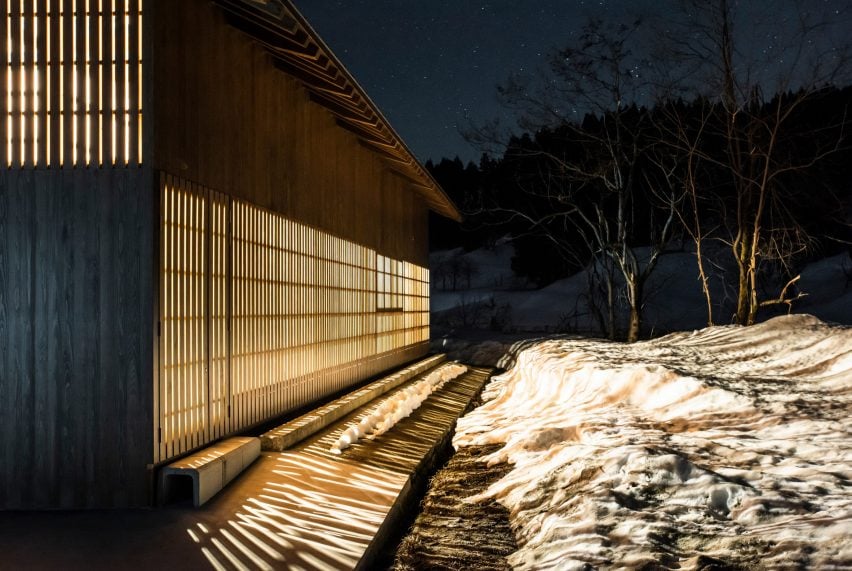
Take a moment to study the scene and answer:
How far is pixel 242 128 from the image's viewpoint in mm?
7625

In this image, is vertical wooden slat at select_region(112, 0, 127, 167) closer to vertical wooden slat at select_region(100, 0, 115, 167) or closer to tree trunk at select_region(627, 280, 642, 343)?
vertical wooden slat at select_region(100, 0, 115, 167)

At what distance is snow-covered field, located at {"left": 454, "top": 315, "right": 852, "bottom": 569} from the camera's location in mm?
4551

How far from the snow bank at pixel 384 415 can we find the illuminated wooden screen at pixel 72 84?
3930mm

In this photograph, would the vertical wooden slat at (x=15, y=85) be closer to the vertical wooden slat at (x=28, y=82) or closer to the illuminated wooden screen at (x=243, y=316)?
the vertical wooden slat at (x=28, y=82)

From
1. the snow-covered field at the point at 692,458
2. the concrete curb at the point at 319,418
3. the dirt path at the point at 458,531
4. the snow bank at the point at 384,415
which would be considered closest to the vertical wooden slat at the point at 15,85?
the concrete curb at the point at 319,418

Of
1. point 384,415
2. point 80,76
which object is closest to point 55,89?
point 80,76

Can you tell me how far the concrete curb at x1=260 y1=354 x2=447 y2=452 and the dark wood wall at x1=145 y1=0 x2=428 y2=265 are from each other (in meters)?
2.58

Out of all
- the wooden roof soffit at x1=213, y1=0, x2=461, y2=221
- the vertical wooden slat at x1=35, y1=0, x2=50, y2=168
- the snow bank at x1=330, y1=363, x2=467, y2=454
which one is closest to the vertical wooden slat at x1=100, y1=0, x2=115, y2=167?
the vertical wooden slat at x1=35, y1=0, x2=50, y2=168

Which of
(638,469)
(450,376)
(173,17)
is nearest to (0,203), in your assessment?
(173,17)

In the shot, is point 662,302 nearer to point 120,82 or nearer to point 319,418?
point 319,418

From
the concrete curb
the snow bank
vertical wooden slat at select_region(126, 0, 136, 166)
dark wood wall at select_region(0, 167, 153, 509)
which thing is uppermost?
vertical wooden slat at select_region(126, 0, 136, 166)

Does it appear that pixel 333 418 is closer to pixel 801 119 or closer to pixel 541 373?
pixel 541 373

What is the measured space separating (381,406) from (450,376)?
673cm

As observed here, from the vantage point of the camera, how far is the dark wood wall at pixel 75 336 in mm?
5516
